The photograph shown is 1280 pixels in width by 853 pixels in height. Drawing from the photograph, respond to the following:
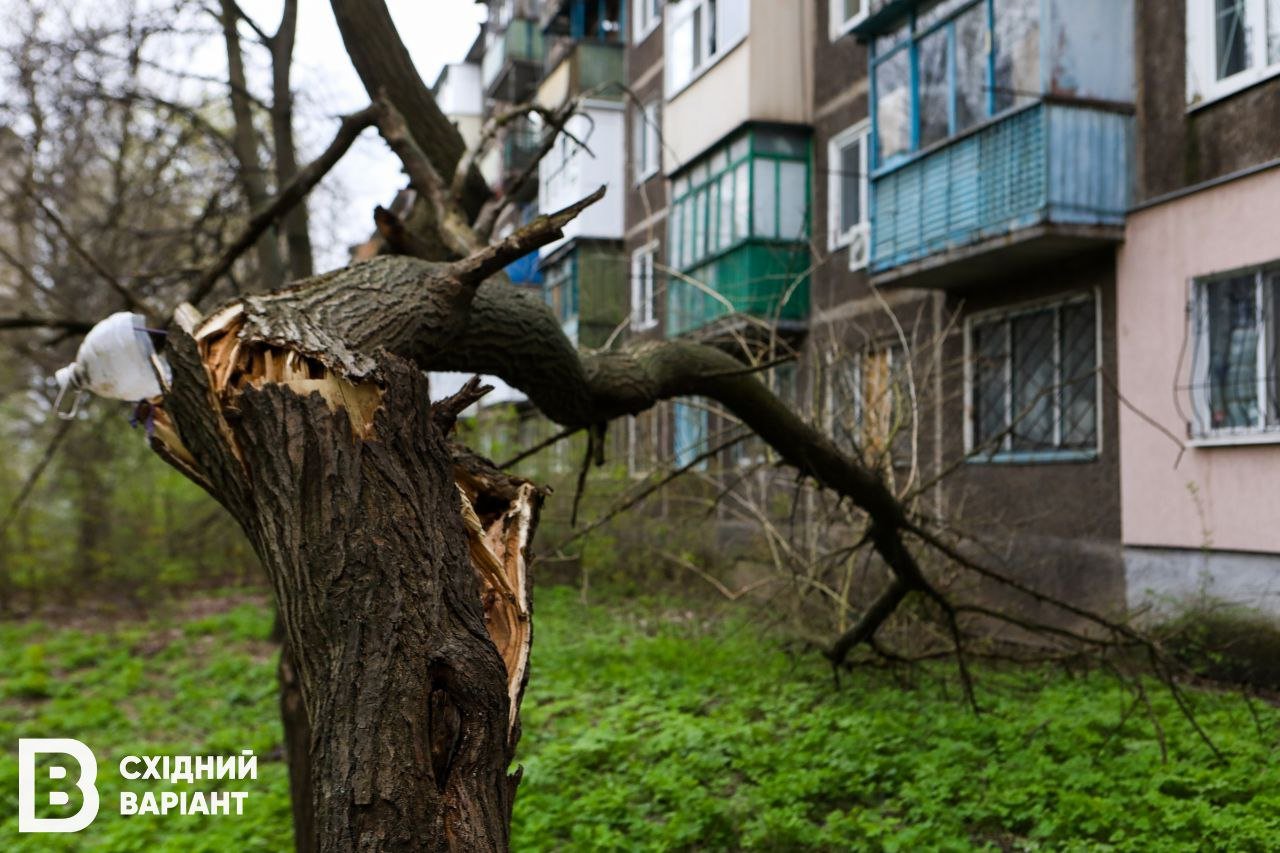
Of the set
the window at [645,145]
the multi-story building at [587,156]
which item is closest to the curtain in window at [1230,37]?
the multi-story building at [587,156]

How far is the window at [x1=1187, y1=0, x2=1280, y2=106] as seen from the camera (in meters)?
9.60

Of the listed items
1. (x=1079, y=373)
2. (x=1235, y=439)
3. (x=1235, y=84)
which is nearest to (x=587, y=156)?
(x=1079, y=373)

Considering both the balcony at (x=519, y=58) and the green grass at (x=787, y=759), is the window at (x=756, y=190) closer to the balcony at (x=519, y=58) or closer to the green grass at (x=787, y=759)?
the green grass at (x=787, y=759)

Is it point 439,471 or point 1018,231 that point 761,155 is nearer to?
point 1018,231

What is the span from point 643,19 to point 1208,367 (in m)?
15.6

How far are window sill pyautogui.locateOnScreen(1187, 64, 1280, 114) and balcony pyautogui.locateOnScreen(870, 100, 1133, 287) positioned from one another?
2.78ft

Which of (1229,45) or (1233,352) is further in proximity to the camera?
(1229,45)

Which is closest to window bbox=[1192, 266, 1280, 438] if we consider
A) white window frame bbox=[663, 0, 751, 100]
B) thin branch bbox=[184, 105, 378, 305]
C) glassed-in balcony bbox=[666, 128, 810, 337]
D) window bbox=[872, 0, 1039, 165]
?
window bbox=[872, 0, 1039, 165]

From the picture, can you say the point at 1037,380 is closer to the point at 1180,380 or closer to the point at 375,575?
the point at 1180,380

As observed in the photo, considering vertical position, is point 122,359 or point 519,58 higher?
point 519,58

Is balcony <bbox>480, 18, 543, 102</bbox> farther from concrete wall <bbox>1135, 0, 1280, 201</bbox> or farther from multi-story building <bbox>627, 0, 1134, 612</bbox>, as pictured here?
concrete wall <bbox>1135, 0, 1280, 201</bbox>

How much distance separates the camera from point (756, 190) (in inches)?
665

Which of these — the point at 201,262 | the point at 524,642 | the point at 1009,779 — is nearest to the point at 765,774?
the point at 1009,779

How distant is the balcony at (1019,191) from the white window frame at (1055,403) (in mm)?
452
